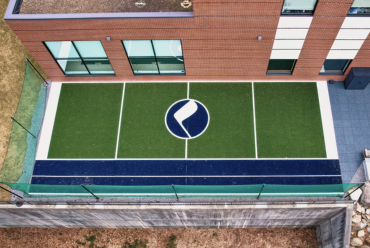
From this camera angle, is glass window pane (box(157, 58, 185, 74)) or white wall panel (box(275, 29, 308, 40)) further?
glass window pane (box(157, 58, 185, 74))

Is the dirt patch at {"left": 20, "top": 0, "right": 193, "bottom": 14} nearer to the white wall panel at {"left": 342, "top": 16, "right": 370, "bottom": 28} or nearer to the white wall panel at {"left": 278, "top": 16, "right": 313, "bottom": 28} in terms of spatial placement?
the white wall panel at {"left": 278, "top": 16, "right": 313, "bottom": 28}

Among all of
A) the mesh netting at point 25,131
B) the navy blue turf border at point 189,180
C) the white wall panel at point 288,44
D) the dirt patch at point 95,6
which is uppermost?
the dirt patch at point 95,6

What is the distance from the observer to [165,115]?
64.9ft

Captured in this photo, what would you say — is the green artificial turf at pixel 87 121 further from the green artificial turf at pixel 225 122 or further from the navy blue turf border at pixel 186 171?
the green artificial turf at pixel 225 122

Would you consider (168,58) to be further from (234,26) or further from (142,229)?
(142,229)

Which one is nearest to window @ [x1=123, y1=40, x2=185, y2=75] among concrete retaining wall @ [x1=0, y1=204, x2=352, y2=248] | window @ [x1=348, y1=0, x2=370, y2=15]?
concrete retaining wall @ [x1=0, y1=204, x2=352, y2=248]

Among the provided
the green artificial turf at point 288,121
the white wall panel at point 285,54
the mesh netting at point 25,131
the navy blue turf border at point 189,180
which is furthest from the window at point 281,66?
the mesh netting at point 25,131

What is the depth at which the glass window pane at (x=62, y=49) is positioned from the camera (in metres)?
18.0

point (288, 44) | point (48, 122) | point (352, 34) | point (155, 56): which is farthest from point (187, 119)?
point (352, 34)

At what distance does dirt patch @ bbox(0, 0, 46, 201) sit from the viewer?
20.3 m

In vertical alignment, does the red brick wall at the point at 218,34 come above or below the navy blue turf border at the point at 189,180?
above

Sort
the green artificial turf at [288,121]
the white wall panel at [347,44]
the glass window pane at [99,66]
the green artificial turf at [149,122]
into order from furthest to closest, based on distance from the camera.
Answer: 1. the glass window pane at [99,66]
2. the green artificial turf at [149,122]
3. the green artificial turf at [288,121]
4. the white wall panel at [347,44]

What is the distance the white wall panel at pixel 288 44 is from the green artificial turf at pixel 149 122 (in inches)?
261

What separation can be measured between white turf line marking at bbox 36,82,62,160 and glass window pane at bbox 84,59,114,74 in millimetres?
2921
